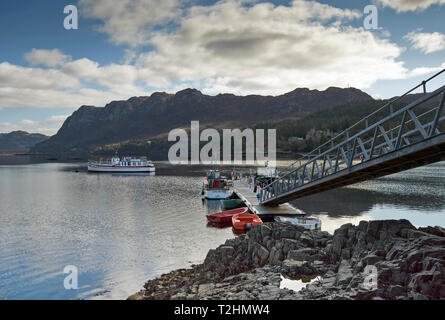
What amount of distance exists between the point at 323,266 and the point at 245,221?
15806 mm

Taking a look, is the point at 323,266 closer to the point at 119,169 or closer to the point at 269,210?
the point at 269,210

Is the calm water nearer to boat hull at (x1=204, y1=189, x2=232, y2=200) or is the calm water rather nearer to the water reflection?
the water reflection

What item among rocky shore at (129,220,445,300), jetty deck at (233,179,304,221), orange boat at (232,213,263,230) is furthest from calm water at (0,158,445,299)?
rocky shore at (129,220,445,300)

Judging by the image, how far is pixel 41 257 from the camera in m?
23.3

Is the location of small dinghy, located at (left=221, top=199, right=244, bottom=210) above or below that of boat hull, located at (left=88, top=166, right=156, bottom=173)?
below

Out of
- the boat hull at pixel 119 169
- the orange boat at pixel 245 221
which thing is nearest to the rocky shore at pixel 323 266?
the orange boat at pixel 245 221

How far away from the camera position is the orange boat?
30.3 metres

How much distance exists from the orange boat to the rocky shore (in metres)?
9.48

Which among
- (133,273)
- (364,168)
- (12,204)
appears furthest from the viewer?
(12,204)

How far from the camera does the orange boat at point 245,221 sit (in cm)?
3030
